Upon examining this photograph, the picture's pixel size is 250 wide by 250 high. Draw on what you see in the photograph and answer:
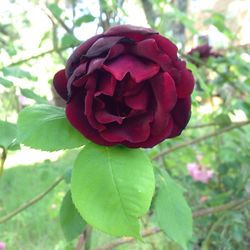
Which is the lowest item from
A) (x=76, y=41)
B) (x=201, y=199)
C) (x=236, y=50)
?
(x=201, y=199)

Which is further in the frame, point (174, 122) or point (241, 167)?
point (241, 167)

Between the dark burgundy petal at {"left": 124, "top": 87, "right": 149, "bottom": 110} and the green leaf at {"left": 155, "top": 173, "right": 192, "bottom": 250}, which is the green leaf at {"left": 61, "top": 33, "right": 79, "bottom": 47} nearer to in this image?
the green leaf at {"left": 155, "top": 173, "right": 192, "bottom": 250}

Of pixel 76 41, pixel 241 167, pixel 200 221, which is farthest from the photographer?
pixel 241 167

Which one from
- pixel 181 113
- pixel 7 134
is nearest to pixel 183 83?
pixel 181 113

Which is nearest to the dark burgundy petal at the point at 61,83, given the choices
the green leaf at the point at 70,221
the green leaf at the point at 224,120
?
the green leaf at the point at 70,221

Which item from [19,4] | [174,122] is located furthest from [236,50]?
[174,122]

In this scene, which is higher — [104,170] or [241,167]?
[104,170]

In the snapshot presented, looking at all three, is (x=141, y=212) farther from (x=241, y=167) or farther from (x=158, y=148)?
(x=241, y=167)

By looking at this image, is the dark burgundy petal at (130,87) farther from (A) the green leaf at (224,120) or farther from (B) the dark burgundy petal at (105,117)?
(A) the green leaf at (224,120)
